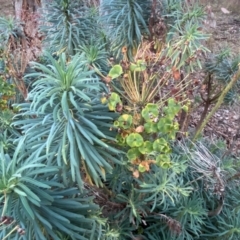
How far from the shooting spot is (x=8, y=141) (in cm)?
118

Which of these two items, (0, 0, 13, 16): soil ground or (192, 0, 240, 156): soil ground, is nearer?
(192, 0, 240, 156): soil ground

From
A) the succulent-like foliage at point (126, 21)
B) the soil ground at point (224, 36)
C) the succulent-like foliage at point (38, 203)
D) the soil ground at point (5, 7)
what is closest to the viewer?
the succulent-like foliage at point (38, 203)

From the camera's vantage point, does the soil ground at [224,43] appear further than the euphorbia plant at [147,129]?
Yes

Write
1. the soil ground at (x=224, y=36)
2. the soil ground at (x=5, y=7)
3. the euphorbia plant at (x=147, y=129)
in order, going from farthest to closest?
the soil ground at (x=5, y=7) → the soil ground at (x=224, y=36) → the euphorbia plant at (x=147, y=129)

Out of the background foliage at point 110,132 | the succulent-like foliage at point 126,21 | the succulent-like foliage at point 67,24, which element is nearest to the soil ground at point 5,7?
the background foliage at point 110,132

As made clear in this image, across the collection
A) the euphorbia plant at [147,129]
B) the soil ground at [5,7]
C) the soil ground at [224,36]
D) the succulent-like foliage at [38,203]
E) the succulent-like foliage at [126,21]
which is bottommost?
the soil ground at [5,7]

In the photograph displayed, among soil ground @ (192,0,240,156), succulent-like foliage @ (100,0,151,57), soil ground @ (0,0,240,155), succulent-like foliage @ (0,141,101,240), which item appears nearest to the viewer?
succulent-like foliage @ (0,141,101,240)

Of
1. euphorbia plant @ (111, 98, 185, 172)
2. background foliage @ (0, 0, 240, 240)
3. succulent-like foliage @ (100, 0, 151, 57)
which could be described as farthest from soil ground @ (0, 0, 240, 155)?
euphorbia plant @ (111, 98, 185, 172)

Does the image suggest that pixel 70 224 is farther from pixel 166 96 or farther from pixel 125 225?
pixel 166 96

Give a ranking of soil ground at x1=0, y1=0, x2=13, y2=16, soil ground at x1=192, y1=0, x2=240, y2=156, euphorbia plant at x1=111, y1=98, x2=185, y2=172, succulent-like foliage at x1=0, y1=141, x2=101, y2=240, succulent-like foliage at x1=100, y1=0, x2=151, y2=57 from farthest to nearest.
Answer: soil ground at x1=0, y1=0, x2=13, y2=16 < soil ground at x1=192, y1=0, x2=240, y2=156 < succulent-like foliage at x1=100, y1=0, x2=151, y2=57 < euphorbia plant at x1=111, y1=98, x2=185, y2=172 < succulent-like foliage at x1=0, y1=141, x2=101, y2=240

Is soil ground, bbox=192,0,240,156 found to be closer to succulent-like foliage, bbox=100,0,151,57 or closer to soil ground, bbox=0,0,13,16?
succulent-like foliage, bbox=100,0,151,57

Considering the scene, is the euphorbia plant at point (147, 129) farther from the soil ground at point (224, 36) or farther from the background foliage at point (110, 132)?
the soil ground at point (224, 36)

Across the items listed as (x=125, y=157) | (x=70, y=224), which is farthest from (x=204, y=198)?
(x=70, y=224)

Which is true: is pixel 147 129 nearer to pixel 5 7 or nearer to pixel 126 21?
pixel 126 21
